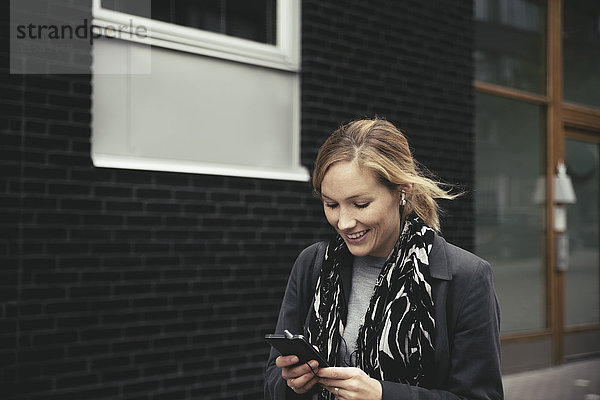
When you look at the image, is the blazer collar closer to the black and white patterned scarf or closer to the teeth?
the black and white patterned scarf

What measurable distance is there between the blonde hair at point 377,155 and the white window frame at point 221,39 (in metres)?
2.92

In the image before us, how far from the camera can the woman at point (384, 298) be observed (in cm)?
217

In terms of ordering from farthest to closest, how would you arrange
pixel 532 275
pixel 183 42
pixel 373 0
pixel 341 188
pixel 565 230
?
1. pixel 565 230
2. pixel 532 275
3. pixel 373 0
4. pixel 183 42
5. pixel 341 188

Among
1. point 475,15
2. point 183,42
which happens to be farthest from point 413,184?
point 475,15

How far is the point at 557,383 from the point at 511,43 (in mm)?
3659

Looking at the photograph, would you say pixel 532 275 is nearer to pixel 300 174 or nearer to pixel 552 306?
pixel 552 306

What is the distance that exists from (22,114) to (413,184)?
2.80 meters

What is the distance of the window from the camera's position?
490 centimetres

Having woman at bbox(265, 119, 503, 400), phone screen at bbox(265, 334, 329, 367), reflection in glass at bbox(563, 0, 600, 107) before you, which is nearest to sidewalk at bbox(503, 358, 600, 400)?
reflection in glass at bbox(563, 0, 600, 107)

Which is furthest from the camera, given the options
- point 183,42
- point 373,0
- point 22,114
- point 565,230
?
point 565,230

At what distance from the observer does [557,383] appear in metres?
7.48

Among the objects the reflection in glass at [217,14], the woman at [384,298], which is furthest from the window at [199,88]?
the woman at [384,298]

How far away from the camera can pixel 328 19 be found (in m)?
5.97

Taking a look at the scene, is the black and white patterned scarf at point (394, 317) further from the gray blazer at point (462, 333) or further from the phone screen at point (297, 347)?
the phone screen at point (297, 347)
